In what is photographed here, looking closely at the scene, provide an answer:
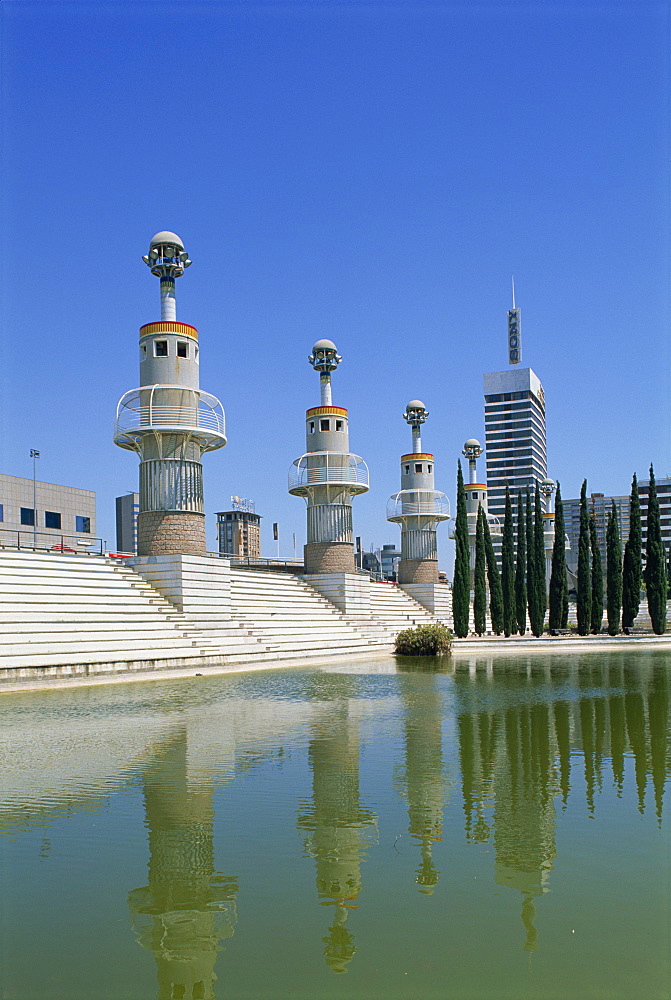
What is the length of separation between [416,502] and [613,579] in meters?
13.3

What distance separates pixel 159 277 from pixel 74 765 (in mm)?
26835

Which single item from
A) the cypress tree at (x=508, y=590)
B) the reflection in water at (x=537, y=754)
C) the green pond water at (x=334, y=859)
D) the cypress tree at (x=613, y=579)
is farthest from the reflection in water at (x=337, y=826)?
the cypress tree at (x=508, y=590)

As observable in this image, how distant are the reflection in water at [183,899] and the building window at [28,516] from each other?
46829 mm

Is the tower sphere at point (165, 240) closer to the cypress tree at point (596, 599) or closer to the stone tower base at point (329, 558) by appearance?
the stone tower base at point (329, 558)

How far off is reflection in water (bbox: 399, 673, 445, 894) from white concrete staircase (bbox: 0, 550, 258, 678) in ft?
31.6

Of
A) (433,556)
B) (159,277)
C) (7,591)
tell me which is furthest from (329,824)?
(433,556)

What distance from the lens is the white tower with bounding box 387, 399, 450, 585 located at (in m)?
53.8

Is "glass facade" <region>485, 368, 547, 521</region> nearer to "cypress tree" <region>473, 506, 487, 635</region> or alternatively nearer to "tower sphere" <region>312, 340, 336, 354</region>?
"cypress tree" <region>473, 506, 487, 635</region>

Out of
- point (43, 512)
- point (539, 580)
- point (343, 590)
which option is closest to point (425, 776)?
point (343, 590)

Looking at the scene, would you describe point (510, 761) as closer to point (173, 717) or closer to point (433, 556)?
point (173, 717)

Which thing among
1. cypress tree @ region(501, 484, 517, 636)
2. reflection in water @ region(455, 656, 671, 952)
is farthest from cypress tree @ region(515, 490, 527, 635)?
reflection in water @ region(455, 656, 671, 952)

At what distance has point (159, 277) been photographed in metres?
34.1

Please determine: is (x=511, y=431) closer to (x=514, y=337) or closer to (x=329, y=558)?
(x=514, y=337)

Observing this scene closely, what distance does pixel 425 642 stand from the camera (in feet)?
111
